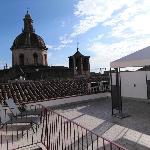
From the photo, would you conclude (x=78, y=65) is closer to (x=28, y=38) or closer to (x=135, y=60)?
(x=28, y=38)

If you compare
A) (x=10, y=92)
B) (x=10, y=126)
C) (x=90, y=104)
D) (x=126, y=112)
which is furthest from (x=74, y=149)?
(x=10, y=92)

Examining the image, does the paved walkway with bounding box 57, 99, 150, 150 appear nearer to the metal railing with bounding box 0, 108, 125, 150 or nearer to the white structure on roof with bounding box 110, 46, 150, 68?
the metal railing with bounding box 0, 108, 125, 150

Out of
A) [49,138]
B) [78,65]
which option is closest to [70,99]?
[49,138]

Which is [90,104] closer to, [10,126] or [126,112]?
[126,112]

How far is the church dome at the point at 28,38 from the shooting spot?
36562mm

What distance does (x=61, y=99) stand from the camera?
14.8 m

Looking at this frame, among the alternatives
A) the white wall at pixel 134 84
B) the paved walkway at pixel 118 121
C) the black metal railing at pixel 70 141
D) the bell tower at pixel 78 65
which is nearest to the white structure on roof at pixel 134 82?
the white wall at pixel 134 84

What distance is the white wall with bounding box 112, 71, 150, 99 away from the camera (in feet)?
48.2

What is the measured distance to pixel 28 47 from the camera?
36.5 m

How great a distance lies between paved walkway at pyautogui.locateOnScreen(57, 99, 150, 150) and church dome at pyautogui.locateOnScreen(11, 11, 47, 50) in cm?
2353

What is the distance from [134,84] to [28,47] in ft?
78.9

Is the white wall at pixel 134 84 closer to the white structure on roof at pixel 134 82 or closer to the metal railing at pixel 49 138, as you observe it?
the white structure on roof at pixel 134 82

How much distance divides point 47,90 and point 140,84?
5855 mm

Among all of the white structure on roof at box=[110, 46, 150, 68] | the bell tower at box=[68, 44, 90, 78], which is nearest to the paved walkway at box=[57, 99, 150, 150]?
the white structure on roof at box=[110, 46, 150, 68]
